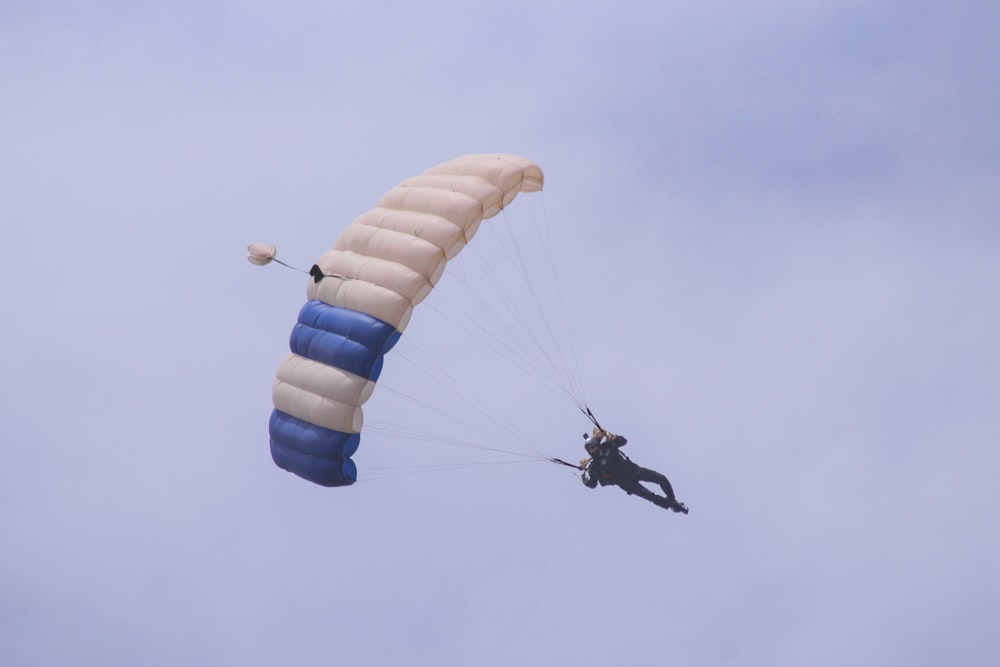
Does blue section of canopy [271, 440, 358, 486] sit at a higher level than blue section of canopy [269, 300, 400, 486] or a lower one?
lower

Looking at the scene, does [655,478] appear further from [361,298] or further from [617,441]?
[361,298]

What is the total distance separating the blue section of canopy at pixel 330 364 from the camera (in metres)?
32.8

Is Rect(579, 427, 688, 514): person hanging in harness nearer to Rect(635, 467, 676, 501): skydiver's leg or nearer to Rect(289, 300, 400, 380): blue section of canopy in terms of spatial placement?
Rect(635, 467, 676, 501): skydiver's leg

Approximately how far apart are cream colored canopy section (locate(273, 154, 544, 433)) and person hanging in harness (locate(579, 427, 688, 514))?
14.5ft

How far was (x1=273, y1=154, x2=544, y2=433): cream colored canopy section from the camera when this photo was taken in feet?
108

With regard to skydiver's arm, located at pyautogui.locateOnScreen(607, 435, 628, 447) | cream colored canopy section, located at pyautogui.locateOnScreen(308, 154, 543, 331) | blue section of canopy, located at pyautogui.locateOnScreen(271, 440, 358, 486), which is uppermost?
cream colored canopy section, located at pyautogui.locateOnScreen(308, 154, 543, 331)

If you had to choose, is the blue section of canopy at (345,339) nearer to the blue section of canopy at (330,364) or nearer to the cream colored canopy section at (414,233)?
the blue section of canopy at (330,364)

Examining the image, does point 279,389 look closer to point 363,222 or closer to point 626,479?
point 363,222

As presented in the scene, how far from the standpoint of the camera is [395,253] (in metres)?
33.8

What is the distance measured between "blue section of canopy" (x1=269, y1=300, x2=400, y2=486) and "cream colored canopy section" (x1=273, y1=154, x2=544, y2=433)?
17cm

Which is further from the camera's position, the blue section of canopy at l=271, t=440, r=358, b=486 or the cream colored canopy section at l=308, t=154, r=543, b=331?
the cream colored canopy section at l=308, t=154, r=543, b=331

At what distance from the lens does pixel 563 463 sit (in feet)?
108

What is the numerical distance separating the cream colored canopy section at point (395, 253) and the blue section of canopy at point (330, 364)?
0.56ft

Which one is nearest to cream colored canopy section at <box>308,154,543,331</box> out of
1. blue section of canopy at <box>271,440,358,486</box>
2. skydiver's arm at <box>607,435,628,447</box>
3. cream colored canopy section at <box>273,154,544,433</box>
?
cream colored canopy section at <box>273,154,544,433</box>
